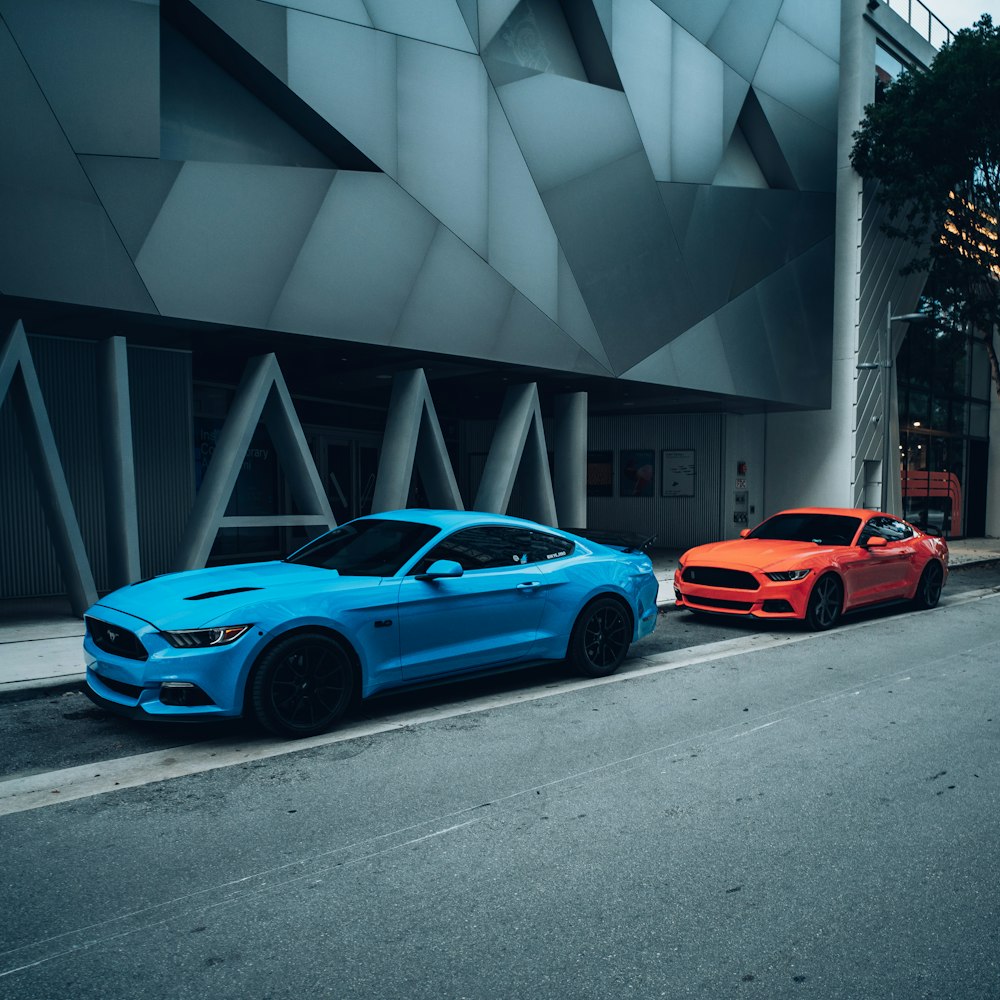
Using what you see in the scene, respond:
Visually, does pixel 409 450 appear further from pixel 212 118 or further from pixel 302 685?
pixel 302 685

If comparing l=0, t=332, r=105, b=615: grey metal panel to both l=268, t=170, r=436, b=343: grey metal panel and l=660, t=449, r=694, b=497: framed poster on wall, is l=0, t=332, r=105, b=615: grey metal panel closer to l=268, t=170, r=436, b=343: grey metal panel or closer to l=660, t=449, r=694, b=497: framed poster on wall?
l=268, t=170, r=436, b=343: grey metal panel

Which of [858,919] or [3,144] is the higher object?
[3,144]

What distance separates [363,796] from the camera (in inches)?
188

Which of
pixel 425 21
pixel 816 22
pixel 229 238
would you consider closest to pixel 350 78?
pixel 425 21

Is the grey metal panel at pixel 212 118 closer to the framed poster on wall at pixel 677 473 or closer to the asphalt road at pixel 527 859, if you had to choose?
the asphalt road at pixel 527 859

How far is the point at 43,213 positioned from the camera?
9.55 meters

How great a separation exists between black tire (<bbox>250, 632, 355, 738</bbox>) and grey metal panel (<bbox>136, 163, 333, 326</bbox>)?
635cm

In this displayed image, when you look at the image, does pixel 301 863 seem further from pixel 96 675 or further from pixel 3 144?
pixel 3 144

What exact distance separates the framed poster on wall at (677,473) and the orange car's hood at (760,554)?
36.9ft

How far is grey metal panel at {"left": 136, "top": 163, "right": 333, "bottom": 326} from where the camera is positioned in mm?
10547

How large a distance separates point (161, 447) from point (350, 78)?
6.45 meters

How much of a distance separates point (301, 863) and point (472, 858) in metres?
0.76

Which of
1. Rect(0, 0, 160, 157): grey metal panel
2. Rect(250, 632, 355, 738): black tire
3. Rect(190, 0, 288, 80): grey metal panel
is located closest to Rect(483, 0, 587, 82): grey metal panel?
Rect(190, 0, 288, 80): grey metal panel

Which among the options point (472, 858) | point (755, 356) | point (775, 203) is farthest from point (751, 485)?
point (472, 858)
